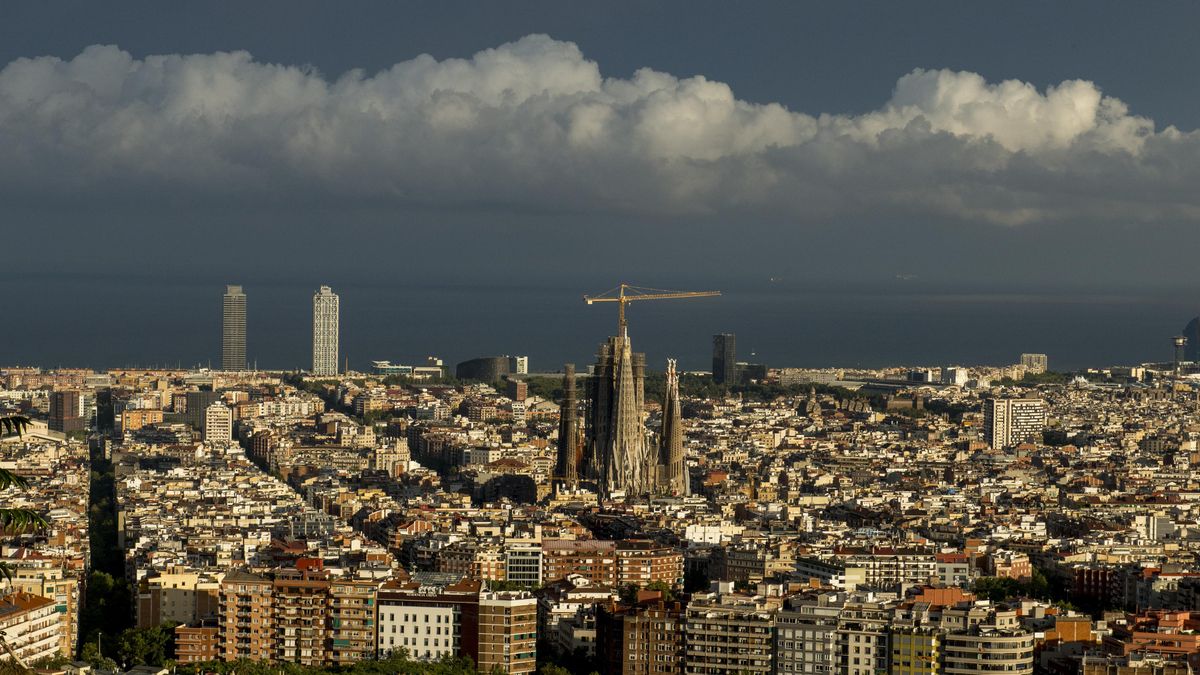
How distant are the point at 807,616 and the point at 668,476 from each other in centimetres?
2346

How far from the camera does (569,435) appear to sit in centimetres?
4850

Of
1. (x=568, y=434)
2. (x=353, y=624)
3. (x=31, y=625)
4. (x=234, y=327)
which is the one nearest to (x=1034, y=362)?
(x=234, y=327)

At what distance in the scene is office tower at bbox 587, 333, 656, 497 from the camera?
1866 inches

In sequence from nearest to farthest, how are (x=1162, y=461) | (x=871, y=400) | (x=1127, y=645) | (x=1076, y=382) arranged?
(x=1127, y=645)
(x=1162, y=461)
(x=871, y=400)
(x=1076, y=382)

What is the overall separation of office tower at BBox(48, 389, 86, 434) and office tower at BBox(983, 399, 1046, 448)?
76.6 ft

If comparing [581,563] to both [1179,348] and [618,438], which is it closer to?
[618,438]

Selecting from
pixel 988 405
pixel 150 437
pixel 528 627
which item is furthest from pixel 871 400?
pixel 528 627

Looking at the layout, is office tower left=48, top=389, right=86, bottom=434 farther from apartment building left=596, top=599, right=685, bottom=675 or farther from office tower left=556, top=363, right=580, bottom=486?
apartment building left=596, top=599, right=685, bottom=675

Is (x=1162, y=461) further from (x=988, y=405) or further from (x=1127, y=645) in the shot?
(x=1127, y=645)

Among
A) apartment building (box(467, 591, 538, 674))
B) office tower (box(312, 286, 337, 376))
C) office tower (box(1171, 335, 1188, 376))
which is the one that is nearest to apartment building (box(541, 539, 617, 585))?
apartment building (box(467, 591, 538, 674))

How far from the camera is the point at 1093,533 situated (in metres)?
38.7

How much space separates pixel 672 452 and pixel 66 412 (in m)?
23.5

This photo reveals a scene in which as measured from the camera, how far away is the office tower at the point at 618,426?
156 feet

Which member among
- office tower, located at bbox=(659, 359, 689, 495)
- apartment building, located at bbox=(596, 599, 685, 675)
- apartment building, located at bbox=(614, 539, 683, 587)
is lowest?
apartment building, located at bbox=(596, 599, 685, 675)
